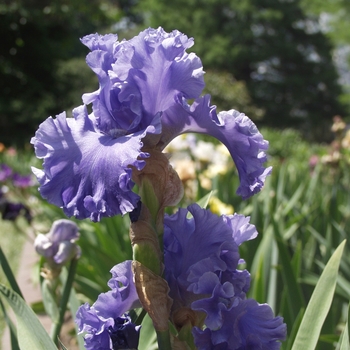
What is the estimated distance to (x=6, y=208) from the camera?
2205 millimetres

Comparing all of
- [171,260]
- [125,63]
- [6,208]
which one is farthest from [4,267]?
[6,208]

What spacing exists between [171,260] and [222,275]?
0.07m

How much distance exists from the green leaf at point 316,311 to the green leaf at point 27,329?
0.38 meters

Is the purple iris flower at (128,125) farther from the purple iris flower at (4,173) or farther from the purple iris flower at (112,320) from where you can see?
the purple iris flower at (4,173)

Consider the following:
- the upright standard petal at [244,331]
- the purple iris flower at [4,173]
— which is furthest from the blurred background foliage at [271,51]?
the upright standard petal at [244,331]

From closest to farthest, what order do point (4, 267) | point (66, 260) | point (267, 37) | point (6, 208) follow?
point (4, 267) → point (66, 260) → point (6, 208) → point (267, 37)

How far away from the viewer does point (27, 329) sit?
0.66m

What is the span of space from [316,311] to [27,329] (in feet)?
1.48

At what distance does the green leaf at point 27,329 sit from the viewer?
0.65m

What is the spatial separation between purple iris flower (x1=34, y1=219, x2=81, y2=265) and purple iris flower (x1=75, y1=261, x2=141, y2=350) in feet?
1.38

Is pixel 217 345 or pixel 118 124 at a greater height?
pixel 118 124

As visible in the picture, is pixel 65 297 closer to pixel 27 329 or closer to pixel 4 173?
pixel 27 329

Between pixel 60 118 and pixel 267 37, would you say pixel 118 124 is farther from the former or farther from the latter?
pixel 267 37

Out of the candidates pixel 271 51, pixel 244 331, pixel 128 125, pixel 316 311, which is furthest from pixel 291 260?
pixel 271 51
